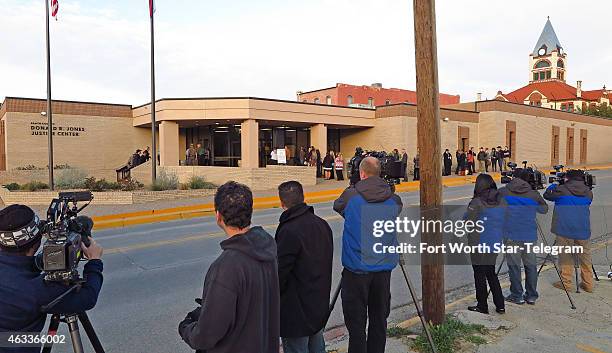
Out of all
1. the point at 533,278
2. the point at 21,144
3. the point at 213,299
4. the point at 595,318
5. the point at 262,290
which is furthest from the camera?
the point at 21,144

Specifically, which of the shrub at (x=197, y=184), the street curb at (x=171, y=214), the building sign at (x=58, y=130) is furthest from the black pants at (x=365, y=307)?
the building sign at (x=58, y=130)

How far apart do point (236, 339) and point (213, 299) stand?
27cm

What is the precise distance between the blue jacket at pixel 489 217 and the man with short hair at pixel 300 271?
9.14ft

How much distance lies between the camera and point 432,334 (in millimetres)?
4395

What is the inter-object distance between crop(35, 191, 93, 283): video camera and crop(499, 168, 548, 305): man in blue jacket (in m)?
4.81

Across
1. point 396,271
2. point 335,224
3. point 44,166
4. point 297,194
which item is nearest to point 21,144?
point 44,166

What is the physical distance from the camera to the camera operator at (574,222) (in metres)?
6.02

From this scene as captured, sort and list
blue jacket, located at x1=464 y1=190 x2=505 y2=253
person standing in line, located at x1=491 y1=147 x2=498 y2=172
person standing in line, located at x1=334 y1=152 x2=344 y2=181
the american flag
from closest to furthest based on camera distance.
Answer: blue jacket, located at x1=464 y1=190 x2=505 y2=253 < the american flag < person standing in line, located at x1=334 y1=152 x2=344 y2=181 < person standing in line, located at x1=491 y1=147 x2=498 y2=172

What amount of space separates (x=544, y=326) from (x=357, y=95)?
172 feet

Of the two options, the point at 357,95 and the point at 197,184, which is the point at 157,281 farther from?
the point at 357,95

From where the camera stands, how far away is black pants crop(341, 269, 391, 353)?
12.4 feet

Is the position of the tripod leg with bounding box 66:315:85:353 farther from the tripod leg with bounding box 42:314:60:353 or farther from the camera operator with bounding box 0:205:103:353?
the camera operator with bounding box 0:205:103:353

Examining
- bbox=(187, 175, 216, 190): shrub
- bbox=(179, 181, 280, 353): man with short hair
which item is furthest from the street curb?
bbox=(179, 181, 280, 353): man with short hair

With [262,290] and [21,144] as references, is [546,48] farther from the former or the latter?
[262,290]
